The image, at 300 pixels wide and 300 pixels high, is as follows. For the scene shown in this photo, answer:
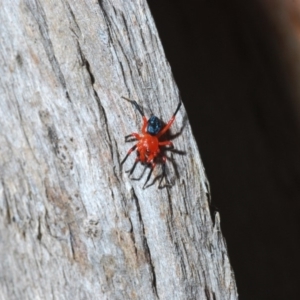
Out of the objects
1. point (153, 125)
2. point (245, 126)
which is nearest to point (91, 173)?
point (153, 125)

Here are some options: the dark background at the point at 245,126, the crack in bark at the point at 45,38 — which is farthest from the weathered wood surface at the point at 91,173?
the dark background at the point at 245,126

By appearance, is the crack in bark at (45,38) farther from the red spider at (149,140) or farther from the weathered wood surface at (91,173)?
the red spider at (149,140)

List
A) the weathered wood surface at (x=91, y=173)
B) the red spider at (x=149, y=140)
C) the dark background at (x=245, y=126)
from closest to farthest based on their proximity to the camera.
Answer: the weathered wood surface at (x=91, y=173)
the red spider at (x=149, y=140)
the dark background at (x=245, y=126)

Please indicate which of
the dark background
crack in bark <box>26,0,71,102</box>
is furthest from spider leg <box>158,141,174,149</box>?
the dark background

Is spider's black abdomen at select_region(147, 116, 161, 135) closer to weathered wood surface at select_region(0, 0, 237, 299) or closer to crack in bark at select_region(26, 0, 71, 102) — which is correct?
weathered wood surface at select_region(0, 0, 237, 299)

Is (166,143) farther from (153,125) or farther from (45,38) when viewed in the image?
(45,38)

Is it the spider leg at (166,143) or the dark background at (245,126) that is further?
the dark background at (245,126)
